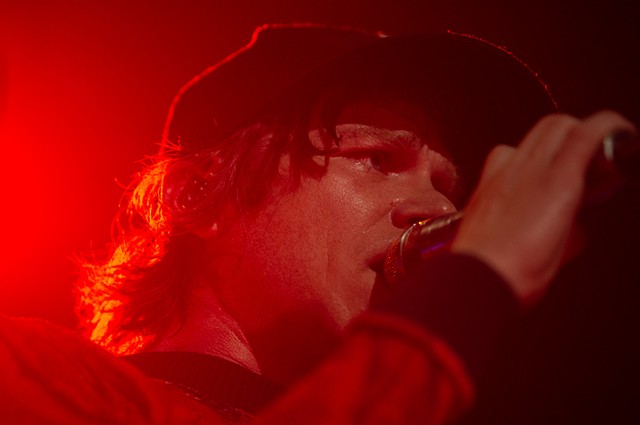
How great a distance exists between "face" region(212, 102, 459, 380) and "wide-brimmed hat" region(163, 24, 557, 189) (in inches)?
3.4

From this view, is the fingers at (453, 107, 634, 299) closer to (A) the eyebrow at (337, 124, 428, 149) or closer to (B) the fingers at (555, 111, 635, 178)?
(B) the fingers at (555, 111, 635, 178)

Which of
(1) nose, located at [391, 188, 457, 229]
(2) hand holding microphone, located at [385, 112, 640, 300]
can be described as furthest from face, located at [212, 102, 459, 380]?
(2) hand holding microphone, located at [385, 112, 640, 300]

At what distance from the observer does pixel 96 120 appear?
2.58m

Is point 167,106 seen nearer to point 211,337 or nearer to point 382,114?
point 382,114

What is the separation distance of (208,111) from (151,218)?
0.37 metres

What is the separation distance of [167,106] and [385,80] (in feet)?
3.60

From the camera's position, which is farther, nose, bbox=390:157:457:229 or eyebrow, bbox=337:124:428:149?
eyebrow, bbox=337:124:428:149

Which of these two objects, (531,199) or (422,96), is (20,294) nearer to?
(422,96)

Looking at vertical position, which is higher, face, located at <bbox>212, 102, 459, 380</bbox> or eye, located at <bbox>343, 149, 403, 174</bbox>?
eye, located at <bbox>343, 149, 403, 174</bbox>

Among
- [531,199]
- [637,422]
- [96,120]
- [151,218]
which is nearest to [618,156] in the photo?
[531,199]

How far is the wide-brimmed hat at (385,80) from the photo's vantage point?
173 centimetres

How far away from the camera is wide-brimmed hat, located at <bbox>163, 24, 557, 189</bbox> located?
1732 millimetres

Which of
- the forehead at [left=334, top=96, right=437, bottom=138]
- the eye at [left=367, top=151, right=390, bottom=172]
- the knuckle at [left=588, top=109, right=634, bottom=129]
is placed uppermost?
the knuckle at [left=588, top=109, right=634, bottom=129]

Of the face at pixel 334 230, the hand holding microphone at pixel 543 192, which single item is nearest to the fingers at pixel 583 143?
the hand holding microphone at pixel 543 192
